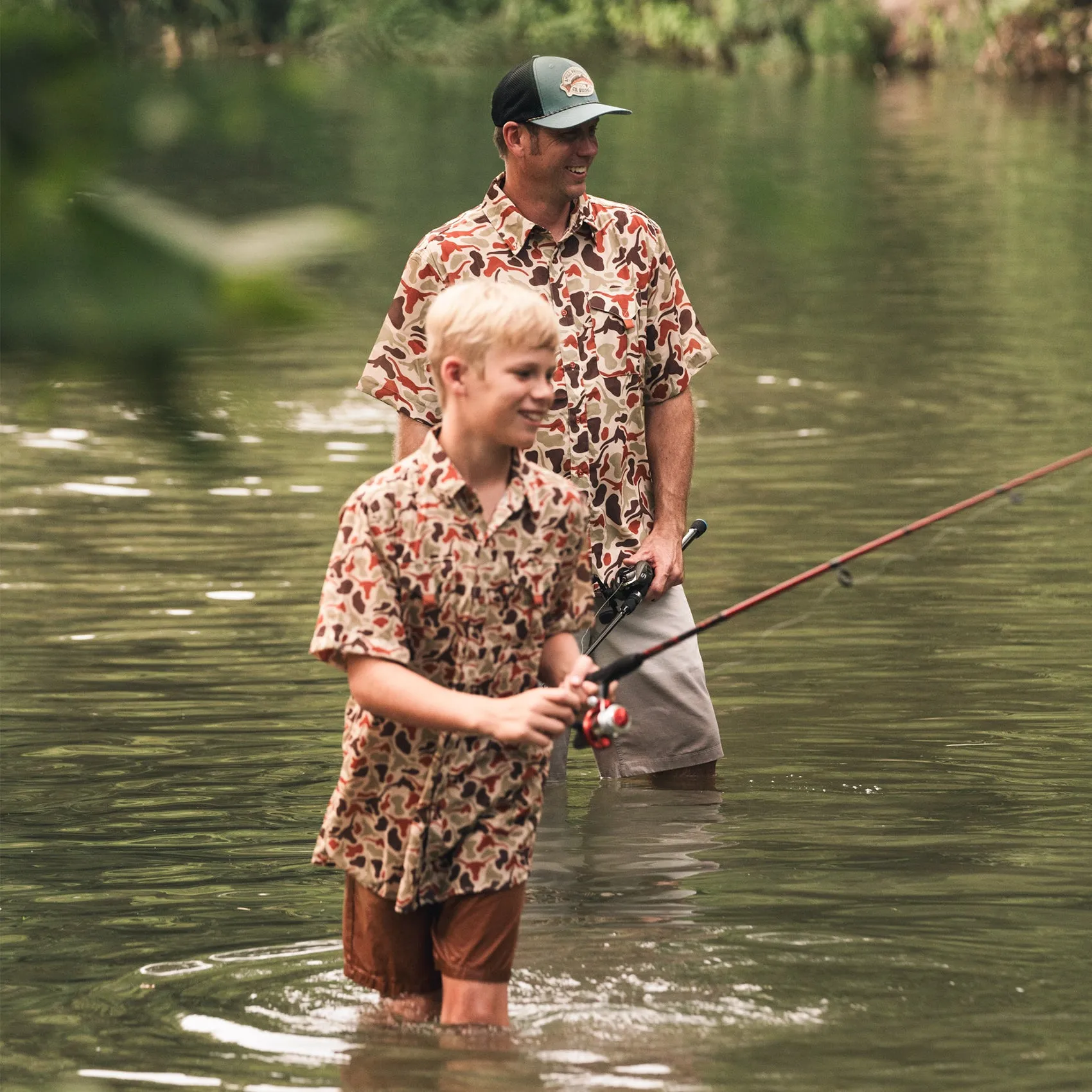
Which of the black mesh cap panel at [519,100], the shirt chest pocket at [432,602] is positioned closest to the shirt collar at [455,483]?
the shirt chest pocket at [432,602]

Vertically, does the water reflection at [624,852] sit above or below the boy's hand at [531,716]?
below

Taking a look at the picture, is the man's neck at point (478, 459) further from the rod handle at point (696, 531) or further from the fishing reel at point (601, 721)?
the rod handle at point (696, 531)

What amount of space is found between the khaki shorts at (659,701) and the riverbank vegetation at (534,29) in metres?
1.96

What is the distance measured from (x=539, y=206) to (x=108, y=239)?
3.62m

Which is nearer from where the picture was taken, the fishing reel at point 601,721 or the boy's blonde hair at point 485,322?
the boy's blonde hair at point 485,322

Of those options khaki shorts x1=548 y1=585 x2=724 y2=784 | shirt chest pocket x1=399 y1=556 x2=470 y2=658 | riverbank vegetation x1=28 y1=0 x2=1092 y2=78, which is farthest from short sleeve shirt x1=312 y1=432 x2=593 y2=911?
khaki shorts x1=548 y1=585 x2=724 y2=784

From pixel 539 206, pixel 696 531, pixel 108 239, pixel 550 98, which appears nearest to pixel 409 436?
pixel 539 206

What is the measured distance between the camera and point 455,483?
139 inches

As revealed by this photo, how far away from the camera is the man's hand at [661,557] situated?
16.5 ft

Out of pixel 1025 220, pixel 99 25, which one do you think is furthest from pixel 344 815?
pixel 1025 220

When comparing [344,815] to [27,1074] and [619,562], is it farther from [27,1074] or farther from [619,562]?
[619,562]

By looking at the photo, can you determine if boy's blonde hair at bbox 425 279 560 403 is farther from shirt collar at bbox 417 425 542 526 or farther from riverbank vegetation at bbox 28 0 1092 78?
riverbank vegetation at bbox 28 0 1092 78

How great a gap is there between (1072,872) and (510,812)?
1.89 metres

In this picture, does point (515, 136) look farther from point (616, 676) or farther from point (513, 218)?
point (616, 676)
